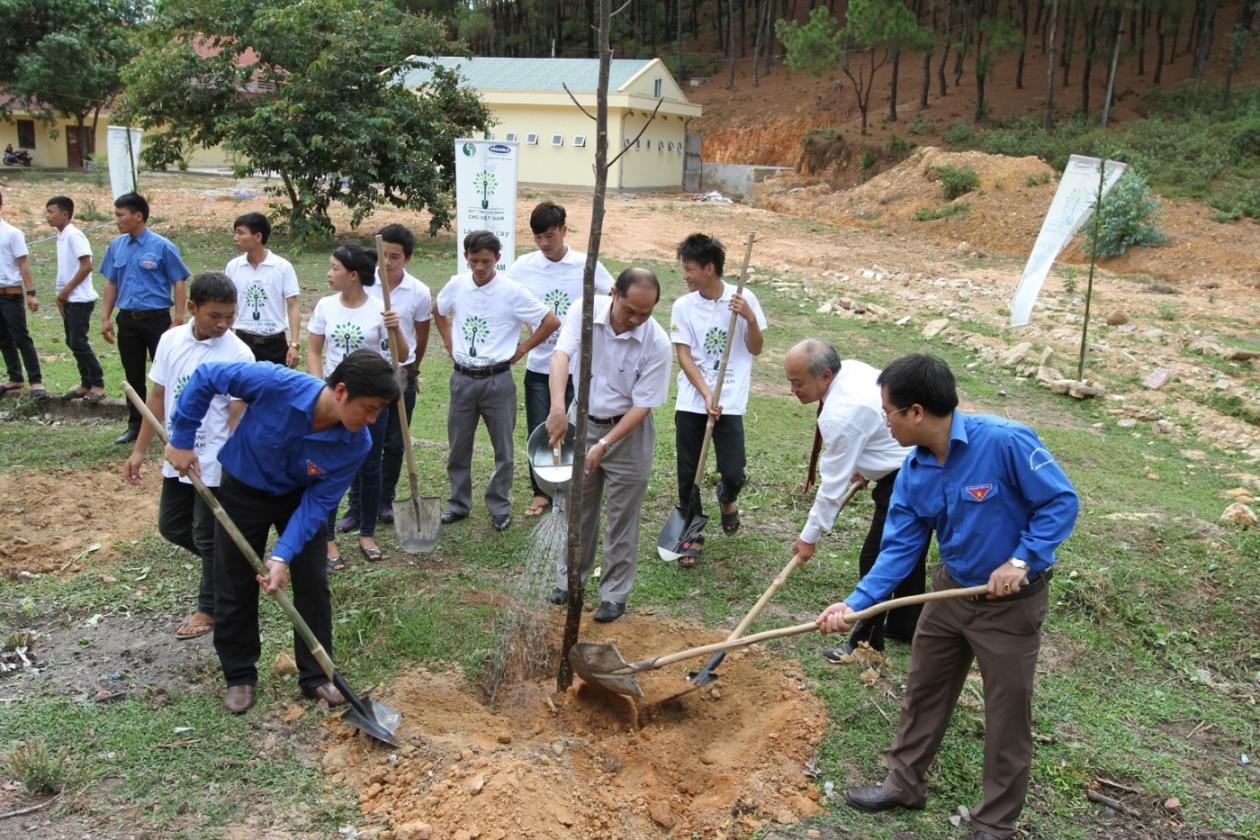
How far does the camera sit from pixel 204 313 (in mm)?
4379

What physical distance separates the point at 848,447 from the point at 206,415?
2.96m

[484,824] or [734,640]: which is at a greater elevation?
[734,640]

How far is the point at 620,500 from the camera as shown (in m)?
4.91

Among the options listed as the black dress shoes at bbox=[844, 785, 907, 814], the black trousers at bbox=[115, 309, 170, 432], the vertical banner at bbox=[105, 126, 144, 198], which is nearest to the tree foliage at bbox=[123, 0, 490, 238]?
the vertical banner at bbox=[105, 126, 144, 198]

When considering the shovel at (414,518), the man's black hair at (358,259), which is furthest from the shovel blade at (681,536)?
the man's black hair at (358,259)

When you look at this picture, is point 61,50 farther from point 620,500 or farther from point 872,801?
point 872,801

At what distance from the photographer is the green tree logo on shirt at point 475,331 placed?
18.9ft

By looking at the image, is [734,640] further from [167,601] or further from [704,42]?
[704,42]

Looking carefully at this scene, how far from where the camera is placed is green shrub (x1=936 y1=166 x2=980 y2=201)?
26.2 m

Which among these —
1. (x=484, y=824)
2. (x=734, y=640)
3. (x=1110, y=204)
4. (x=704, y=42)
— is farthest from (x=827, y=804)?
(x=704, y=42)

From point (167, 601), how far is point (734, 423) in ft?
10.8

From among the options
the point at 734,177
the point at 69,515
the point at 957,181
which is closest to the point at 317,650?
the point at 69,515

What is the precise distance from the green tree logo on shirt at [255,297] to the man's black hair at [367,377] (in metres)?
3.31

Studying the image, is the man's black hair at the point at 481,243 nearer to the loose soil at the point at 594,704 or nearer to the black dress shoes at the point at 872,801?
the loose soil at the point at 594,704
